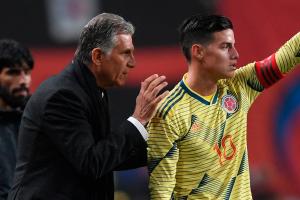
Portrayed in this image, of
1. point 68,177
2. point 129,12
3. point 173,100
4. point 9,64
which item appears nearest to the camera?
point 68,177

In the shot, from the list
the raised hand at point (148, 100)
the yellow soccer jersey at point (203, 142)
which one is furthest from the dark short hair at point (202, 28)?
the raised hand at point (148, 100)

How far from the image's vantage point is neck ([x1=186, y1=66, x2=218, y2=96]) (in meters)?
4.91

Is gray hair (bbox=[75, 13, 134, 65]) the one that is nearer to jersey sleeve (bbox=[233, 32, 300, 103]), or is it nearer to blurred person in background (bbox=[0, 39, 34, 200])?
jersey sleeve (bbox=[233, 32, 300, 103])

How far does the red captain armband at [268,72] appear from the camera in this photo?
16.3 ft

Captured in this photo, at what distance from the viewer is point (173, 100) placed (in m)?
4.81

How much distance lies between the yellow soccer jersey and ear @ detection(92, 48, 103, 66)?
1.39 ft

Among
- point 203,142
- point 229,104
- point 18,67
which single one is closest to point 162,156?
point 203,142

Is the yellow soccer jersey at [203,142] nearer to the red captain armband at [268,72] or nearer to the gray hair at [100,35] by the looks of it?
the red captain armband at [268,72]

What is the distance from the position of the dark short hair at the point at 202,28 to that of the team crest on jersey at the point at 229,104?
28cm

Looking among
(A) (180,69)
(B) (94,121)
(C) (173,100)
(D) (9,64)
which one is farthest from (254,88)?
(A) (180,69)

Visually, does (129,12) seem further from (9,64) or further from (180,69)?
(9,64)

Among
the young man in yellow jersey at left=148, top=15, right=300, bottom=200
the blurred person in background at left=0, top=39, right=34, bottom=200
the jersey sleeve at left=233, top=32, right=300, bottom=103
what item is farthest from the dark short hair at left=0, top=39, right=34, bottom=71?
the jersey sleeve at left=233, top=32, right=300, bottom=103

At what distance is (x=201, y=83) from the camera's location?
16.1 ft

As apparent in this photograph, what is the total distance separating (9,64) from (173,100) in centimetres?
127
